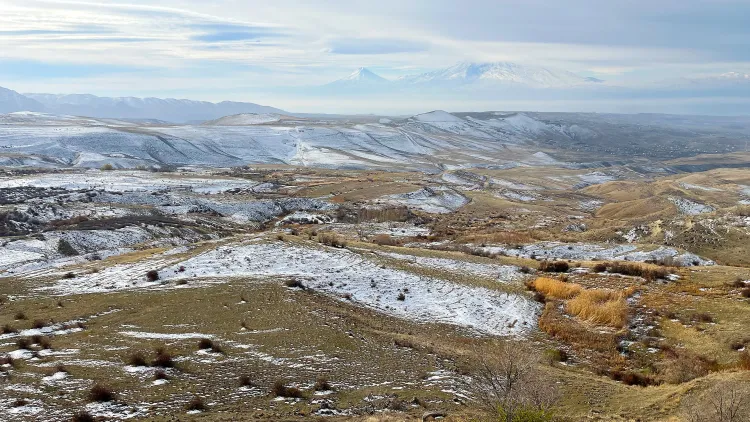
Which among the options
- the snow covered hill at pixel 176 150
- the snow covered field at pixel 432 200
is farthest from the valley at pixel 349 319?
the snow covered hill at pixel 176 150

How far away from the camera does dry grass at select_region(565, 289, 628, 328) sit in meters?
20.7

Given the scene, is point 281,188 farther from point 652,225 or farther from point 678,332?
point 678,332

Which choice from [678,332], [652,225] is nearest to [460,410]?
[678,332]

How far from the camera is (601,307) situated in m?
21.5

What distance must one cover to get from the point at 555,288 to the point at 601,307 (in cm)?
310

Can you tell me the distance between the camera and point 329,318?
19.4 m

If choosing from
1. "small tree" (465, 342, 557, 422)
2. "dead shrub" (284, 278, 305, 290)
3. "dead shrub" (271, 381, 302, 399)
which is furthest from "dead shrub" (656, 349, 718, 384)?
"dead shrub" (284, 278, 305, 290)

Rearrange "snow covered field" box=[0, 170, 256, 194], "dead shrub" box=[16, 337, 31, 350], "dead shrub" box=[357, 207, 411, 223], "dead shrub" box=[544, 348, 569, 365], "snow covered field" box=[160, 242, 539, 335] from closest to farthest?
"dead shrub" box=[16, 337, 31, 350] < "dead shrub" box=[544, 348, 569, 365] < "snow covered field" box=[160, 242, 539, 335] < "dead shrub" box=[357, 207, 411, 223] < "snow covered field" box=[0, 170, 256, 194]

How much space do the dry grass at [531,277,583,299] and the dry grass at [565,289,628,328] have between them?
22.5 inches

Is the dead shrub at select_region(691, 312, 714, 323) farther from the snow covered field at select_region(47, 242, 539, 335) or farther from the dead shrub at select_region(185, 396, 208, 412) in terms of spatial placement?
the dead shrub at select_region(185, 396, 208, 412)

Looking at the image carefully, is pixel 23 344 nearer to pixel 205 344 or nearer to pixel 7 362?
pixel 7 362

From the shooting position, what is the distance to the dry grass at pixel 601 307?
68.0 feet

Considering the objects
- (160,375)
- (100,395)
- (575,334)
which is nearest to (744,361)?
(575,334)

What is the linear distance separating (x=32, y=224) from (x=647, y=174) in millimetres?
192478
